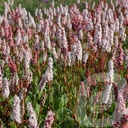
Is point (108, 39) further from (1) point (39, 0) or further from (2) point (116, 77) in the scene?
(1) point (39, 0)

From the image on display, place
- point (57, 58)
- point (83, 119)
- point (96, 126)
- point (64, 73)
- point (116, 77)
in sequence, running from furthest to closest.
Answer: point (57, 58) → point (64, 73) → point (116, 77) → point (83, 119) → point (96, 126)

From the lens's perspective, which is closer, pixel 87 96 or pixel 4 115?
pixel 87 96

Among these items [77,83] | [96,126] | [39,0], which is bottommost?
[96,126]

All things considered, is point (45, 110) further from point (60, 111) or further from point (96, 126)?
point (96, 126)

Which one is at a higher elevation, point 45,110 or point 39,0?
point 39,0

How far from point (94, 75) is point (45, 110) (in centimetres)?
90

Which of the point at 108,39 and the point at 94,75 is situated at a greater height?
the point at 108,39

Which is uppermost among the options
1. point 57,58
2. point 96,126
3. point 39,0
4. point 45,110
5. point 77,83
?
point 39,0

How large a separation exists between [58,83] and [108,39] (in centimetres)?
91

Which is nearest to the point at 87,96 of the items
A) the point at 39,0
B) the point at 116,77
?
the point at 116,77

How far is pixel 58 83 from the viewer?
4957mm

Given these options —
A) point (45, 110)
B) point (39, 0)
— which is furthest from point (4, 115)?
point (39, 0)

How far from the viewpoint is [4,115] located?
4152mm

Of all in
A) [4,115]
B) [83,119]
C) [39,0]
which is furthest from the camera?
[39,0]
